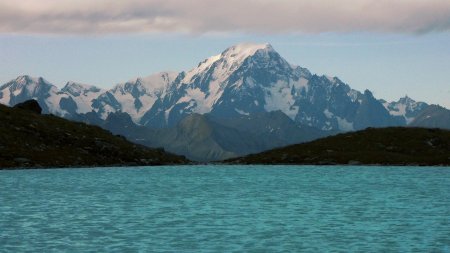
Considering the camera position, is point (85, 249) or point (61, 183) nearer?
point (85, 249)

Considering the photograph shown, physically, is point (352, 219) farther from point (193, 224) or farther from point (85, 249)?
point (85, 249)

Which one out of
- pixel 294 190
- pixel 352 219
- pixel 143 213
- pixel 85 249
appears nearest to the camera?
pixel 85 249

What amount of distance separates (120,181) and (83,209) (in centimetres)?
6106

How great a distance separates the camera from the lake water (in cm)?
6012

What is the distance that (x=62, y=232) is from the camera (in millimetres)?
67250

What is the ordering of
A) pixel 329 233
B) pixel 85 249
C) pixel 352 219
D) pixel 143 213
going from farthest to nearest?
pixel 143 213
pixel 352 219
pixel 329 233
pixel 85 249

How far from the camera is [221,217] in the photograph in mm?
81000

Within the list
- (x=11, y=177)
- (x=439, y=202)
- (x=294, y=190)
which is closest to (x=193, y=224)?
(x=439, y=202)

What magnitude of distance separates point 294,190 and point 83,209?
4696 cm

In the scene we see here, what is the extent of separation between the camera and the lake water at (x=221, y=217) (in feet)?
197

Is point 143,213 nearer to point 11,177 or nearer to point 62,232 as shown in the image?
point 62,232

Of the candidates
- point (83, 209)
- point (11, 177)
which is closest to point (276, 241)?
point (83, 209)

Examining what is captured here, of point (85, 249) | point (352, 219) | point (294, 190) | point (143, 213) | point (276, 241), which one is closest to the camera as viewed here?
point (85, 249)

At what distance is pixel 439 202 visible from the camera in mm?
101938
